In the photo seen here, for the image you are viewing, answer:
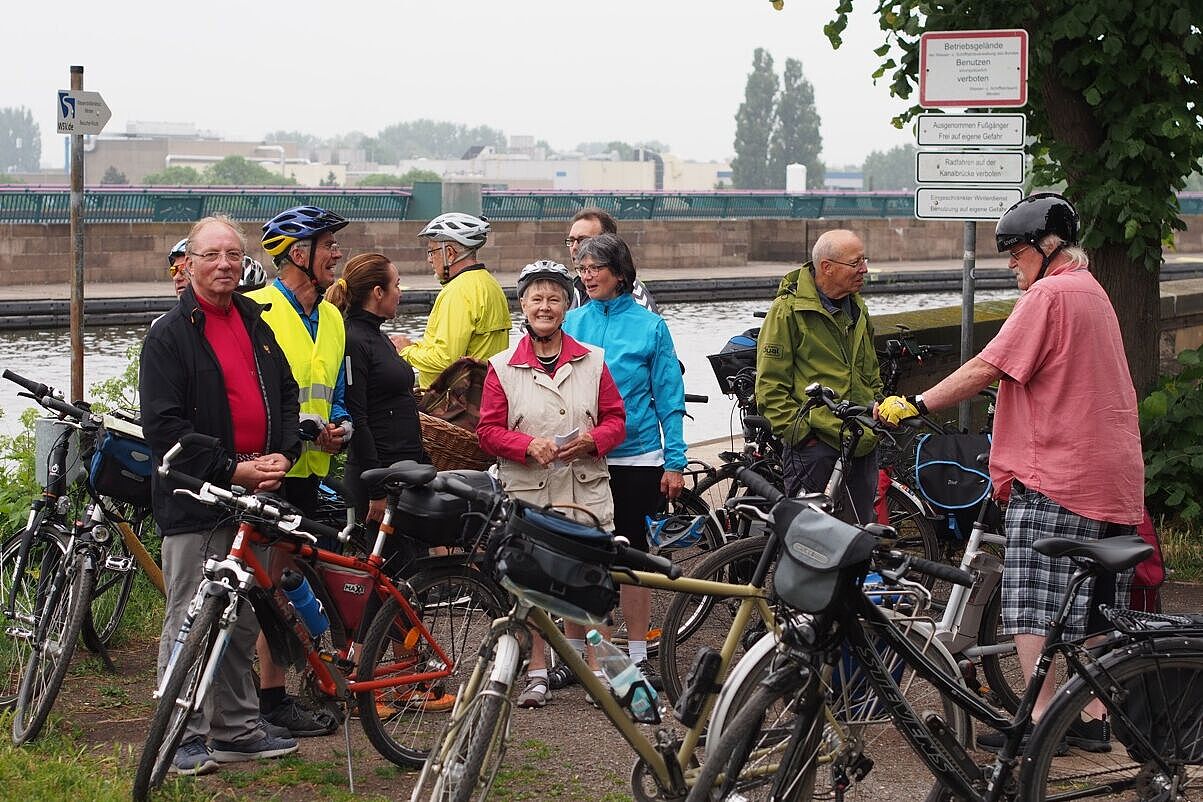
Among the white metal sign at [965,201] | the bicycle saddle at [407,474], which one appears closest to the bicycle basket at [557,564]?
the bicycle saddle at [407,474]

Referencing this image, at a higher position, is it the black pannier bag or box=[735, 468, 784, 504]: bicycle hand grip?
box=[735, 468, 784, 504]: bicycle hand grip

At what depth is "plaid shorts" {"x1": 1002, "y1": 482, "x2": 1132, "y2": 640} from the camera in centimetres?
521

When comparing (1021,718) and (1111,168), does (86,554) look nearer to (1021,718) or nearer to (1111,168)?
(1021,718)

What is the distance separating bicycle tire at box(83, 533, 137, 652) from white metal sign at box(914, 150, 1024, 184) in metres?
4.72

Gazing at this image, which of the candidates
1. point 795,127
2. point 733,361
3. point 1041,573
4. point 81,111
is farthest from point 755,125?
point 1041,573

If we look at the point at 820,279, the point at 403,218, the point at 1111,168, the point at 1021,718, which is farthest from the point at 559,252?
the point at 1021,718

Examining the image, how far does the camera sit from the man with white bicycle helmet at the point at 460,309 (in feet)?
23.7

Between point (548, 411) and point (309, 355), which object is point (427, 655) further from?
point (309, 355)

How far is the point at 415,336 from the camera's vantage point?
21000 millimetres

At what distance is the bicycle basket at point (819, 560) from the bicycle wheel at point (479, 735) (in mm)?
741

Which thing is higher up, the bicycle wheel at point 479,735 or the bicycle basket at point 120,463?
the bicycle basket at point 120,463

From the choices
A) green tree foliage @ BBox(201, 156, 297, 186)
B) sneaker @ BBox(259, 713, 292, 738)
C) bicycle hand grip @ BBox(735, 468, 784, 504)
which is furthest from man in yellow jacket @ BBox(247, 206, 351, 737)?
green tree foliage @ BBox(201, 156, 297, 186)

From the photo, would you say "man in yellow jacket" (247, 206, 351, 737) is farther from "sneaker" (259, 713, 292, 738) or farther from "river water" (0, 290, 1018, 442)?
"river water" (0, 290, 1018, 442)

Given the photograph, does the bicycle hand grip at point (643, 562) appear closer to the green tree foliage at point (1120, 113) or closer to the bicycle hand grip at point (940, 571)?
the bicycle hand grip at point (940, 571)
